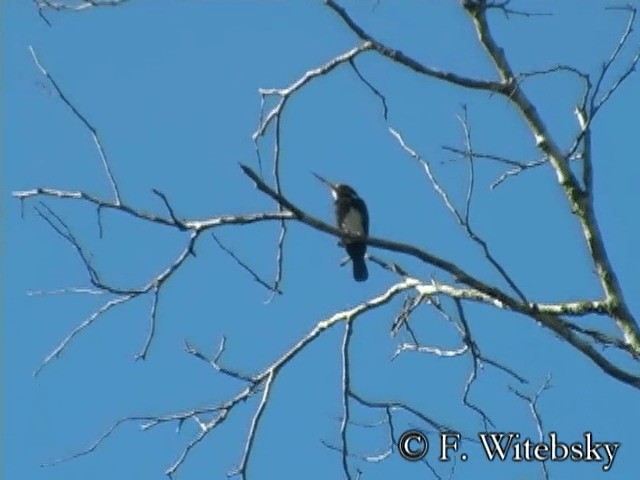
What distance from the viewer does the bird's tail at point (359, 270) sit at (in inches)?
238

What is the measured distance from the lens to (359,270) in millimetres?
6059

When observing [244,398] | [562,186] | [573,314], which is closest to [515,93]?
[562,186]

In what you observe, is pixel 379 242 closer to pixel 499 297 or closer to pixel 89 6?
pixel 499 297

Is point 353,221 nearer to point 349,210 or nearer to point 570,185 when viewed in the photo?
point 349,210

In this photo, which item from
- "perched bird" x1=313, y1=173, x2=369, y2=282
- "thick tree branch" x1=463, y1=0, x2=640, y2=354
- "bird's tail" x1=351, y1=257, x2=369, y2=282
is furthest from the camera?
"perched bird" x1=313, y1=173, x2=369, y2=282

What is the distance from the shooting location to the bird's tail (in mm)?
6039

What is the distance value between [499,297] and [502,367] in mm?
633

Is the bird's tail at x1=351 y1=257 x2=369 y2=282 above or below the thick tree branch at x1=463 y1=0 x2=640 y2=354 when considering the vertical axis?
above

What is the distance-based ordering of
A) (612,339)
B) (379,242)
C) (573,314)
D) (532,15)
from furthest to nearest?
(532,15)
(573,314)
(612,339)
(379,242)

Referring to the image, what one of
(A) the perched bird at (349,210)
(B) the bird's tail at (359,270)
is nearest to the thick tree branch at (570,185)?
(B) the bird's tail at (359,270)

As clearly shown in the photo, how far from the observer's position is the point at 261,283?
127 inches

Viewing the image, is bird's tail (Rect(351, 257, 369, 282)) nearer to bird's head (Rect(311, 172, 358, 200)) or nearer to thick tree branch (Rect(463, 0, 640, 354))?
bird's head (Rect(311, 172, 358, 200))

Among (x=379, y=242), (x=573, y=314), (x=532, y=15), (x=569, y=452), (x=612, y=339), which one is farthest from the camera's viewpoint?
(x=569, y=452)

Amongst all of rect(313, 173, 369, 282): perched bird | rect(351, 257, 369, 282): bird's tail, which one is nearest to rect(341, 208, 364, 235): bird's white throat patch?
rect(313, 173, 369, 282): perched bird
